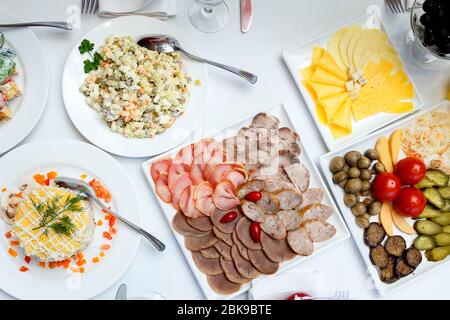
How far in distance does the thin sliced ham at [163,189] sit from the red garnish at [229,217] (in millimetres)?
200

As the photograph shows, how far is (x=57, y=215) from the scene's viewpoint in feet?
5.86

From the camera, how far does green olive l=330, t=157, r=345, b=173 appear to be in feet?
6.22

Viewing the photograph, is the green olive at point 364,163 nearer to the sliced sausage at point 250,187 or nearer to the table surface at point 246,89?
the table surface at point 246,89

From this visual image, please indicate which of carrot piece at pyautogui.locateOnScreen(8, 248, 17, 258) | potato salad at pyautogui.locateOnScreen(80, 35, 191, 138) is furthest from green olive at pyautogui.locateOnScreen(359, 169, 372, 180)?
carrot piece at pyautogui.locateOnScreen(8, 248, 17, 258)

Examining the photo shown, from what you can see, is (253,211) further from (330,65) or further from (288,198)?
(330,65)

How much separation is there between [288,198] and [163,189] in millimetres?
443

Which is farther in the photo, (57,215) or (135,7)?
(135,7)

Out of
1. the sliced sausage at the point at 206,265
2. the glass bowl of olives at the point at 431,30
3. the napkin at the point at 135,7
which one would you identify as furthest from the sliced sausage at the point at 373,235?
the napkin at the point at 135,7

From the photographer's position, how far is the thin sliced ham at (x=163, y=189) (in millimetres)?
1870

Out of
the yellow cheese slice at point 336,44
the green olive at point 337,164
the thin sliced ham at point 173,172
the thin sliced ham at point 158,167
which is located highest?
the yellow cheese slice at point 336,44

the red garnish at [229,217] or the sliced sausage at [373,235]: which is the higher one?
the red garnish at [229,217]

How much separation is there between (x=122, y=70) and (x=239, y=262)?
2.56ft

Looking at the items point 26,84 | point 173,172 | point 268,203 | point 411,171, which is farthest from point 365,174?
point 26,84

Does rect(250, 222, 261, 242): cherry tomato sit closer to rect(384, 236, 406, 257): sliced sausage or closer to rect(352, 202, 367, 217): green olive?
rect(352, 202, 367, 217): green olive
